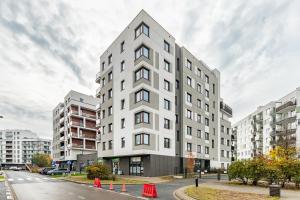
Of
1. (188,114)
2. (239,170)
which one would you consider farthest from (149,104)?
(239,170)

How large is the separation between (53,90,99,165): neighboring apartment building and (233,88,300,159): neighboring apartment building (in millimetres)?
44459

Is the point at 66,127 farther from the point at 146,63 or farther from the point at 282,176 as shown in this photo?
the point at 282,176

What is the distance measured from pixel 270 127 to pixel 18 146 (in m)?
144

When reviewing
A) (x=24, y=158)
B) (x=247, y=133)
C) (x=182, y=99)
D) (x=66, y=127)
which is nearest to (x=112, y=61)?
(x=182, y=99)

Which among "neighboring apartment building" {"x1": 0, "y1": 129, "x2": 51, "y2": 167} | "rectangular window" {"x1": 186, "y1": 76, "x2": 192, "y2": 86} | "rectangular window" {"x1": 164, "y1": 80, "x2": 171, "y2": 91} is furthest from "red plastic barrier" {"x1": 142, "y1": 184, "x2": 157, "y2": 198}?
"neighboring apartment building" {"x1": 0, "y1": 129, "x2": 51, "y2": 167}

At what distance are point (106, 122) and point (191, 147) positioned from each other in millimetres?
15407

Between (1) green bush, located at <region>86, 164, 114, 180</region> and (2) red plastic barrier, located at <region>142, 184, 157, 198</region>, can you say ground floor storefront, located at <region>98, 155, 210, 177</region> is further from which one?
(2) red plastic barrier, located at <region>142, 184, 157, 198</region>

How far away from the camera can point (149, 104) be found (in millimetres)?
41062

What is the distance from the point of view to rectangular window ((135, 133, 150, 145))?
129ft

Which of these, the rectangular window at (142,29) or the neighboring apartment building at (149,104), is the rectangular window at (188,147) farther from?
the rectangular window at (142,29)

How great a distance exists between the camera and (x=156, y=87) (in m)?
43.1

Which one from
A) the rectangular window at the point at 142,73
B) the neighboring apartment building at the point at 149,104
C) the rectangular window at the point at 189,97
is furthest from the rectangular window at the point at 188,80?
the rectangular window at the point at 142,73

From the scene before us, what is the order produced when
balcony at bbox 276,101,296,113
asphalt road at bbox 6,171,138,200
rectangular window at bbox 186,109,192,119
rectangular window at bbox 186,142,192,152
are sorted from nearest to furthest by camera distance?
→ asphalt road at bbox 6,171,138,200, rectangular window at bbox 186,142,192,152, rectangular window at bbox 186,109,192,119, balcony at bbox 276,101,296,113

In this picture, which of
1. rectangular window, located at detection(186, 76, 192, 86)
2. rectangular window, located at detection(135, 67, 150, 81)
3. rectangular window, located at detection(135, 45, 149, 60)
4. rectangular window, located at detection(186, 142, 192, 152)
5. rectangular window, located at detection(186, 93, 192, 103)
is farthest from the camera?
rectangular window, located at detection(186, 76, 192, 86)
